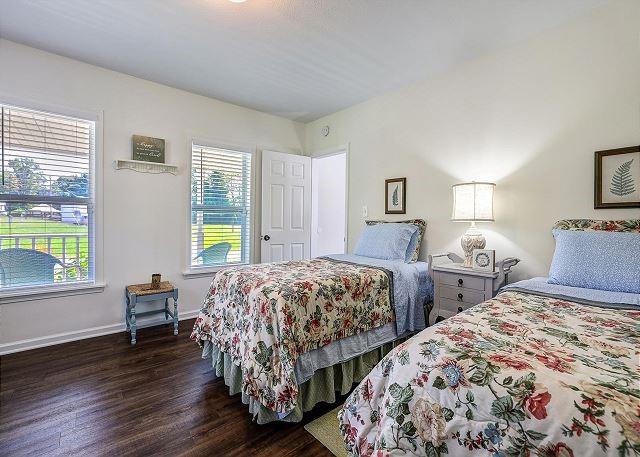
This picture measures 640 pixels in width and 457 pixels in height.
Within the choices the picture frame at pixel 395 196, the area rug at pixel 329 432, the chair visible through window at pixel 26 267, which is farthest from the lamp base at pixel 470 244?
the chair visible through window at pixel 26 267

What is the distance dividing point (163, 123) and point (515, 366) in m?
3.73

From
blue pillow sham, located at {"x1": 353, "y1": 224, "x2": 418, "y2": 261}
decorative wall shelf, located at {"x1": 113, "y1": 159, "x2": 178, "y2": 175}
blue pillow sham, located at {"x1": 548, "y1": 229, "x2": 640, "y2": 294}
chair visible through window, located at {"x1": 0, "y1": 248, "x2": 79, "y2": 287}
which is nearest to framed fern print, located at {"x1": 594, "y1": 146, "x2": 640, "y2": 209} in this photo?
blue pillow sham, located at {"x1": 548, "y1": 229, "x2": 640, "y2": 294}

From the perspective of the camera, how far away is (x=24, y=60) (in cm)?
266

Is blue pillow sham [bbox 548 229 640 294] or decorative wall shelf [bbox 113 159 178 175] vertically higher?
decorative wall shelf [bbox 113 159 178 175]

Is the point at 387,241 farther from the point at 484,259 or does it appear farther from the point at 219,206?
the point at 219,206

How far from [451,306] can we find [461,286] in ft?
0.60

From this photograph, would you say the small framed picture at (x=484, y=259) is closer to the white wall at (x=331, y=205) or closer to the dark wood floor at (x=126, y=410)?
the dark wood floor at (x=126, y=410)

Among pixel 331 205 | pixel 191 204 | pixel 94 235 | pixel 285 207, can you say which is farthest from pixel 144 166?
pixel 331 205

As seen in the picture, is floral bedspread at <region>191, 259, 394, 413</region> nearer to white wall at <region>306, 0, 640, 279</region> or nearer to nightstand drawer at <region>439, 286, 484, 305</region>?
nightstand drawer at <region>439, 286, 484, 305</region>

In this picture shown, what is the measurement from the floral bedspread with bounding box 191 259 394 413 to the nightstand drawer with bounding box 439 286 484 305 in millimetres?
436

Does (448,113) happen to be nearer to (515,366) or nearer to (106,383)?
(515,366)

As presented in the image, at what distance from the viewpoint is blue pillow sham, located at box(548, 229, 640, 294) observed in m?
1.64

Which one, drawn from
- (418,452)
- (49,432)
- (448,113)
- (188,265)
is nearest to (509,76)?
(448,113)

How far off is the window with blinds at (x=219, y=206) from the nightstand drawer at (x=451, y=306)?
254 centimetres
